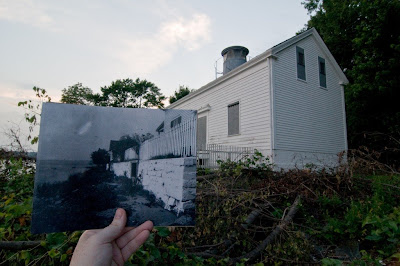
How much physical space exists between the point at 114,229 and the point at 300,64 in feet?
39.0

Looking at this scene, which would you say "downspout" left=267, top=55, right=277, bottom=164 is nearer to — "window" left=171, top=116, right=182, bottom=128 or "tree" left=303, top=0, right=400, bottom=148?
"tree" left=303, top=0, right=400, bottom=148

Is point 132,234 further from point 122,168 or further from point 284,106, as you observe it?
point 284,106

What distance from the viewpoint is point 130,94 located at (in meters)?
33.0

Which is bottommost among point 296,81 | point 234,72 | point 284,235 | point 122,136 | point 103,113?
point 284,235

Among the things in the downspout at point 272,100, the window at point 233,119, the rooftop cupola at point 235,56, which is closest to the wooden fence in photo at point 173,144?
the downspout at point 272,100

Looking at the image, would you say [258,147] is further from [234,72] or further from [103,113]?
[103,113]

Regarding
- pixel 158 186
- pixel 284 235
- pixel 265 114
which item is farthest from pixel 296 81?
pixel 158 186

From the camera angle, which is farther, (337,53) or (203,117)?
(337,53)

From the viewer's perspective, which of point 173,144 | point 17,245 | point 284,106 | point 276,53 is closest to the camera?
point 173,144

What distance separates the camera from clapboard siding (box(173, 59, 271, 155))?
32.6 ft

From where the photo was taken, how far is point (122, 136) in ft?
4.46

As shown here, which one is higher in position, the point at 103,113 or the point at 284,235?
the point at 103,113

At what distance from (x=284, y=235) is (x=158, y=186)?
258 cm

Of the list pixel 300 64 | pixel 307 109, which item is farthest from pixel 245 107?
pixel 300 64
